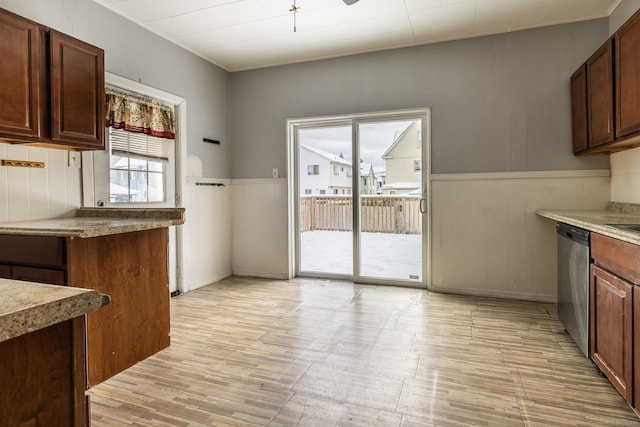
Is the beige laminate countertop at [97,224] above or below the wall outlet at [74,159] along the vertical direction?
below

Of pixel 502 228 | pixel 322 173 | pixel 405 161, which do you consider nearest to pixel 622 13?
pixel 502 228

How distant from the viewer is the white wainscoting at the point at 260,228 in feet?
15.9

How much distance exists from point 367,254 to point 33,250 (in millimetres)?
3310

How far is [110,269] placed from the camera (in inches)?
91.7

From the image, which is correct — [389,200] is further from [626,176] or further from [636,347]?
[636,347]

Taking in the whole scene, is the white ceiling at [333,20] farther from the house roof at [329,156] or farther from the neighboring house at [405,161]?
the house roof at [329,156]

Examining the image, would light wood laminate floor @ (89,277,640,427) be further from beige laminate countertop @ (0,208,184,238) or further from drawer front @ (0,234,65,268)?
beige laminate countertop @ (0,208,184,238)

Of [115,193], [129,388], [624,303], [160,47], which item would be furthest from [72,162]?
[624,303]

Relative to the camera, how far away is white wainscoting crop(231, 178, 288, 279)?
191 inches

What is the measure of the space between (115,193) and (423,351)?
2956 millimetres

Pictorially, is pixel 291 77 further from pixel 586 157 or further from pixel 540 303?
pixel 540 303

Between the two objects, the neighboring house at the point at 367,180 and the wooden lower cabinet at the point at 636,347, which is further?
the neighboring house at the point at 367,180

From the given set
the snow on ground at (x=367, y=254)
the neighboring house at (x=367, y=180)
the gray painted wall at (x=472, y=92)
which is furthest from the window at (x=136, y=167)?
the neighboring house at (x=367, y=180)

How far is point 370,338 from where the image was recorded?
287 cm
